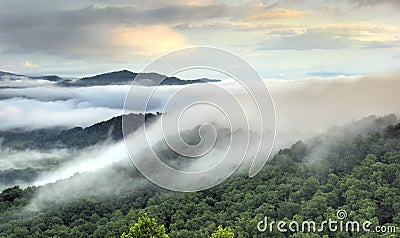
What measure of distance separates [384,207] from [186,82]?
2625cm

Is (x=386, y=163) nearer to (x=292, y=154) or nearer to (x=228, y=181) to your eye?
(x=292, y=154)

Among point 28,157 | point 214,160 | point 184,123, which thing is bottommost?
point 28,157

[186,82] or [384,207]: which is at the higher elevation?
[186,82]

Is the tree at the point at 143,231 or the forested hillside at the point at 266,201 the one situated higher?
the tree at the point at 143,231

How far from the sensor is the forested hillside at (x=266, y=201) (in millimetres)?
39688

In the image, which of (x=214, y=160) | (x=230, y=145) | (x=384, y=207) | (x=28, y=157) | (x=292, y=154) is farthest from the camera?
(x=28, y=157)

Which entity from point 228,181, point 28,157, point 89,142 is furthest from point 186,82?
point 28,157

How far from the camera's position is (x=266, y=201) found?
45219 millimetres

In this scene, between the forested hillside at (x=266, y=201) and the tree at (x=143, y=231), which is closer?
the tree at (x=143, y=231)

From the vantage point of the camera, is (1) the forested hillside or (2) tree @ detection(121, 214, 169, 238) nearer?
(2) tree @ detection(121, 214, 169, 238)

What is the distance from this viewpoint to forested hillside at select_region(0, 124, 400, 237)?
39688 millimetres

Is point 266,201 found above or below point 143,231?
below

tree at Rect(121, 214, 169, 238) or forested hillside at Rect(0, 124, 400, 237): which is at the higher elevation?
tree at Rect(121, 214, 169, 238)

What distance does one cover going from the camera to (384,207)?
3884cm
